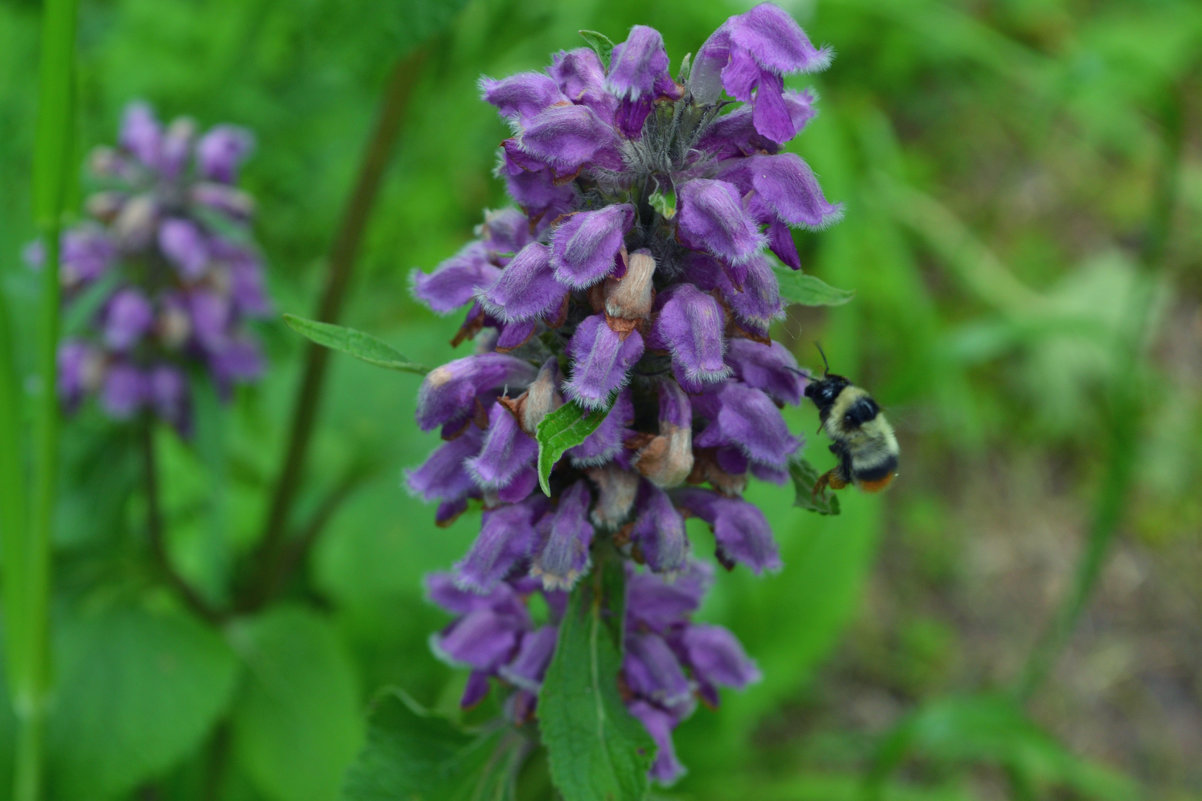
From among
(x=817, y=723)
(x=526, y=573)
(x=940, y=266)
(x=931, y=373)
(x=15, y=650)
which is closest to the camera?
(x=526, y=573)

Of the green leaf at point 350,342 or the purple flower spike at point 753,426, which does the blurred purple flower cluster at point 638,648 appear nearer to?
the purple flower spike at point 753,426

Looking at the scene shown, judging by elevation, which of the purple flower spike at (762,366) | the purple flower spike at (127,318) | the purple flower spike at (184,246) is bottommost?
the purple flower spike at (127,318)

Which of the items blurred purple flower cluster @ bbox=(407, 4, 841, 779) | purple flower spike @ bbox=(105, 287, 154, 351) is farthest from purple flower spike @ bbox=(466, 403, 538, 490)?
purple flower spike @ bbox=(105, 287, 154, 351)

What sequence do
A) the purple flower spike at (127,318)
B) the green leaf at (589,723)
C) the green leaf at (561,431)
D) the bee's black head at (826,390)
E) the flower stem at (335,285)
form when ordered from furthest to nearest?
the purple flower spike at (127,318)
the flower stem at (335,285)
the bee's black head at (826,390)
the green leaf at (589,723)
the green leaf at (561,431)

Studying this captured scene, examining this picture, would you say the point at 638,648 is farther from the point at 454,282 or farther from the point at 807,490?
the point at 454,282

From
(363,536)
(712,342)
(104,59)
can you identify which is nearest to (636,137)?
(712,342)

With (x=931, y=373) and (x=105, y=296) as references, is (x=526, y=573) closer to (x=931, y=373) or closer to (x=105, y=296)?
(x=105, y=296)

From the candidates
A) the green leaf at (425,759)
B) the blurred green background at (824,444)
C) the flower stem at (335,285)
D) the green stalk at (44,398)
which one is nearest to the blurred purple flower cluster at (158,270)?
the blurred green background at (824,444)
